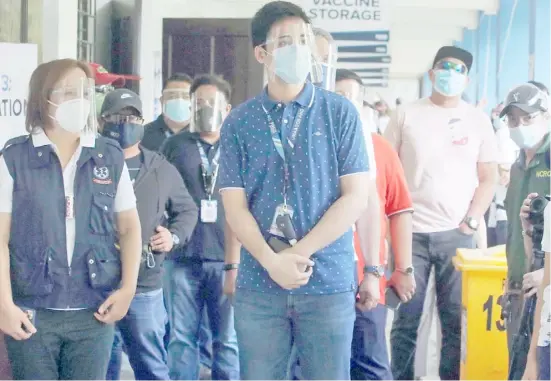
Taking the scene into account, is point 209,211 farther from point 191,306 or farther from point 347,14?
point 347,14

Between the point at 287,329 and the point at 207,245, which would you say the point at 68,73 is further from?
the point at 207,245

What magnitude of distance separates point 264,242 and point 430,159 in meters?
1.55

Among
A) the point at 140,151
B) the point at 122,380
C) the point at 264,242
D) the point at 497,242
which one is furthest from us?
the point at 497,242

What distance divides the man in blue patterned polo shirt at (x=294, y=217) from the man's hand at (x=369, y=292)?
309 millimetres

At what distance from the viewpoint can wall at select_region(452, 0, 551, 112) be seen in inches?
207

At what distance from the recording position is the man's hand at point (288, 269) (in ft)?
6.03

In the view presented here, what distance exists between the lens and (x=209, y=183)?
10.4 feet

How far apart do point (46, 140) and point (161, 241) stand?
0.83 meters

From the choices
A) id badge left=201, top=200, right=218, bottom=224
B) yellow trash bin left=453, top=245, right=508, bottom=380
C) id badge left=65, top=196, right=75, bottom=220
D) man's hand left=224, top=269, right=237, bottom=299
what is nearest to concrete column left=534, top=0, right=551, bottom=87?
yellow trash bin left=453, top=245, right=508, bottom=380

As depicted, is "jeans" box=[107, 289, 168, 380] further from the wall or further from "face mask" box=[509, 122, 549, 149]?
the wall

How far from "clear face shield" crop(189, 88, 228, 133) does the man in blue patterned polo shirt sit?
1227mm

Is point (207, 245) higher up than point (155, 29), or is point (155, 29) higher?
point (155, 29)

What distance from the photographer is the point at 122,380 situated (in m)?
3.45

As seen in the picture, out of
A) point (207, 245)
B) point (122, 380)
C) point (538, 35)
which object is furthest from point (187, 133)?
point (538, 35)
